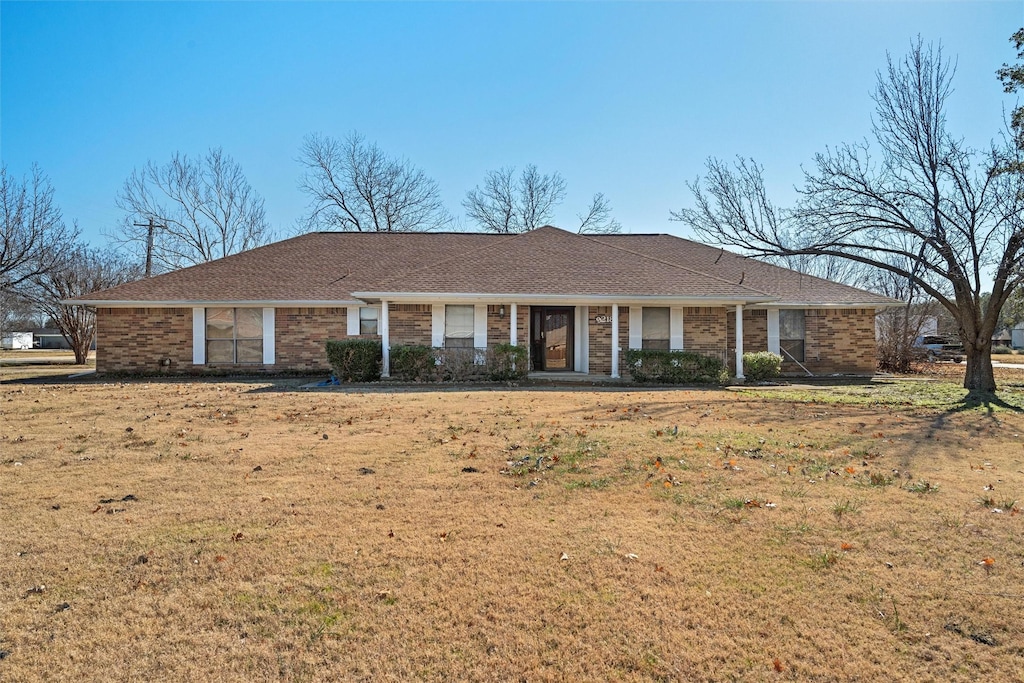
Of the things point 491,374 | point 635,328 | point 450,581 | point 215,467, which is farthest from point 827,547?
point 635,328

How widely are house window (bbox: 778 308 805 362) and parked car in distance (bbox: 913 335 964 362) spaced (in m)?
7.45

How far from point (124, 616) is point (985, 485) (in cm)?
679

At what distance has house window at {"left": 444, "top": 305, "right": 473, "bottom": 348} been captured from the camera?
647 inches

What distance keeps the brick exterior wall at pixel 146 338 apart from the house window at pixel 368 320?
211 inches

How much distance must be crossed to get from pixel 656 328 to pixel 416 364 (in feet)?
22.9

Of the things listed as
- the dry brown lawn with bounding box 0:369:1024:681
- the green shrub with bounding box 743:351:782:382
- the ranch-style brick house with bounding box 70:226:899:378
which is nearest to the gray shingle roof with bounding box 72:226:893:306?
the ranch-style brick house with bounding box 70:226:899:378

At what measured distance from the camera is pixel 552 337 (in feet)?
59.5

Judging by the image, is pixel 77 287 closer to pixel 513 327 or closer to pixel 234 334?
pixel 234 334

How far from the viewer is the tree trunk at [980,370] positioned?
13.0 metres

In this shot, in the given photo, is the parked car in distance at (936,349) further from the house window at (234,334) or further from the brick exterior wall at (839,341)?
the house window at (234,334)

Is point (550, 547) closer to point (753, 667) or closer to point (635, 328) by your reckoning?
point (753, 667)

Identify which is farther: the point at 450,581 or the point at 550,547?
the point at 550,547

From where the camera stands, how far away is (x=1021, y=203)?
41.7 feet

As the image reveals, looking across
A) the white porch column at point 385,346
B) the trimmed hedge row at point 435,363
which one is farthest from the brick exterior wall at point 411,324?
Answer: the trimmed hedge row at point 435,363
